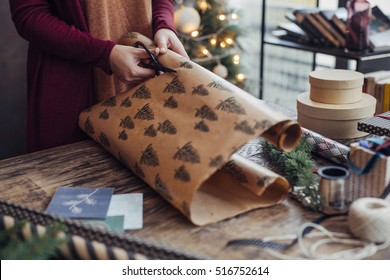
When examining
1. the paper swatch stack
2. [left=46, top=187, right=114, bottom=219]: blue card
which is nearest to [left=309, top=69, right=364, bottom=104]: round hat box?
the paper swatch stack

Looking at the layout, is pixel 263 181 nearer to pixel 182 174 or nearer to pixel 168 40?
pixel 182 174

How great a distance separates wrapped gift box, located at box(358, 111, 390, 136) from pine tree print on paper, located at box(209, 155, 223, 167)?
545mm

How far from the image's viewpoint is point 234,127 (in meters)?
1.08

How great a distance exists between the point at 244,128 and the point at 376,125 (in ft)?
1.64

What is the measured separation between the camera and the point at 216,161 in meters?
1.05

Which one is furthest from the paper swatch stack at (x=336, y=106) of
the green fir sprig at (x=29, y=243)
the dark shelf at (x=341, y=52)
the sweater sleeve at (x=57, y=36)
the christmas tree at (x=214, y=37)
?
the christmas tree at (x=214, y=37)

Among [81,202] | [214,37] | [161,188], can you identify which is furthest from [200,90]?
[214,37]

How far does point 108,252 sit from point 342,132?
0.87m

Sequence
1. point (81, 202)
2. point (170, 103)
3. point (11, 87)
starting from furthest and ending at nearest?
point (11, 87), point (170, 103), point (81, 202)

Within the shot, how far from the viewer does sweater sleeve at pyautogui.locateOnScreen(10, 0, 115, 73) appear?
1502mm

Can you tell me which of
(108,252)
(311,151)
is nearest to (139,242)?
(108,252)

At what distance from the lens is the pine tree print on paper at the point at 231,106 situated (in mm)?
1110

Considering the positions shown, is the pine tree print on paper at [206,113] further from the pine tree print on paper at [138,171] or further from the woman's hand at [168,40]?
the woman's hand at [168,40]

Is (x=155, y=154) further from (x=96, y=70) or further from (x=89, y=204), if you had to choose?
(x=96, y=70)
